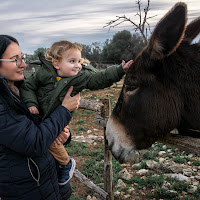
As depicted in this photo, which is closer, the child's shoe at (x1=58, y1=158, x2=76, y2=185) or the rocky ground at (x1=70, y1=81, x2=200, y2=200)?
the child's shoe at (x1=58, y1=158, x2=76, y2=185)

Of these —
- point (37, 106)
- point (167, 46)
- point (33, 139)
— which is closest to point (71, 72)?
point (37, 106)

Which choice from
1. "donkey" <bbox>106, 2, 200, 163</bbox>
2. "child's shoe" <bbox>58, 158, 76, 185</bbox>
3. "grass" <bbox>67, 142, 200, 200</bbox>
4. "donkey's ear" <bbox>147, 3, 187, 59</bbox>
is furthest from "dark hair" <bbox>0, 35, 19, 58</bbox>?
"grass" <bbox>67, 142, 200, 200</bbox>

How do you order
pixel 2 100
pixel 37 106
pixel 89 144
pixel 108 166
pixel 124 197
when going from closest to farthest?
pixel 2 100
pixel 37 106
pixel 108 166
pixel 124 197
pixel 89 144

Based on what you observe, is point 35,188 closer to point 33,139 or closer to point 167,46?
point 33,139

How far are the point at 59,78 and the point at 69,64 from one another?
0.22 m

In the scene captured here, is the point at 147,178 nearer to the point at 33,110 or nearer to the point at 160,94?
the point at 160,94

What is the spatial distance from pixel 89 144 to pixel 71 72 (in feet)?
15.9

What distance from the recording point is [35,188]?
6.68ft

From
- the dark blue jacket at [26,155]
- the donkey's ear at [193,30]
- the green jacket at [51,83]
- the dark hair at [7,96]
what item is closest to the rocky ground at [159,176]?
the green jacket at [51,83]

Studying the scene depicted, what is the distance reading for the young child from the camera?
7.97ft

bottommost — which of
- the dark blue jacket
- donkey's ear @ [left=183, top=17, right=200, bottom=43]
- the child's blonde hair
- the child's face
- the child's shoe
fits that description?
the child's shoe

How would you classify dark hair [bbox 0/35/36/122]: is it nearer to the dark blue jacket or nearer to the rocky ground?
the dark blue jacket

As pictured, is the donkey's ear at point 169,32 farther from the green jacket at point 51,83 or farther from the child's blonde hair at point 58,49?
the child's blonde hair at point 58,49

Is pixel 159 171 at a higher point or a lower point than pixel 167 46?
lower
